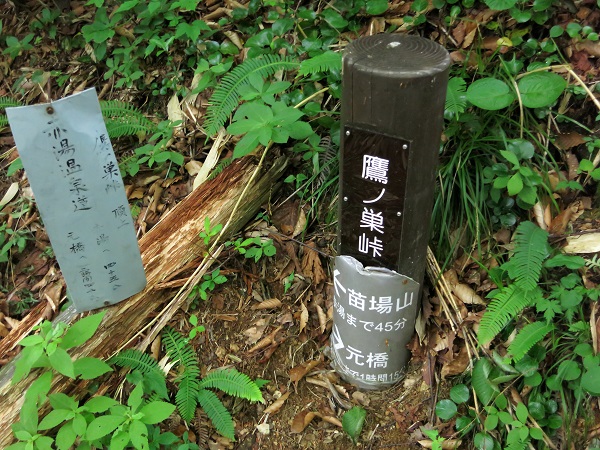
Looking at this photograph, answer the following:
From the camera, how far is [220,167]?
11.9 feet

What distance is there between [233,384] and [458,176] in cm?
186

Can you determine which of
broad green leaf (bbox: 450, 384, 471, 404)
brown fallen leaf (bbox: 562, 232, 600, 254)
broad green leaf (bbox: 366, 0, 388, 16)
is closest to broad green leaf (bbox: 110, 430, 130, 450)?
broad green leaf (bbox: 450, 384, 471, 404)

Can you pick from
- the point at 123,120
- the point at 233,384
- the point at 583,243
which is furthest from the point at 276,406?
the point at 123,120

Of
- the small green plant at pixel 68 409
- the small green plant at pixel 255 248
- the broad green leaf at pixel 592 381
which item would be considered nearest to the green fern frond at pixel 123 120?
the small green plant at pixel 255 248

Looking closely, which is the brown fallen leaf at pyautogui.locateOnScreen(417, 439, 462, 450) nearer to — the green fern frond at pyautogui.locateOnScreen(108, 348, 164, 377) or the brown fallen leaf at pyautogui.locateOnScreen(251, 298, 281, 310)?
the brown fallen leaf at pyautogui.locateOnScreen(251, 298, 281, 310)

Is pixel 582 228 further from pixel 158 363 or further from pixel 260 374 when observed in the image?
pixel 158 363

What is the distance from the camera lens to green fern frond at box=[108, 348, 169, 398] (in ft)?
9.89

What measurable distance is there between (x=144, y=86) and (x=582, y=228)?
3.70 m

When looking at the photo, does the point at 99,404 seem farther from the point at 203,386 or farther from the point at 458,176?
the point at 458,176

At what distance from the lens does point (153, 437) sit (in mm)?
2834

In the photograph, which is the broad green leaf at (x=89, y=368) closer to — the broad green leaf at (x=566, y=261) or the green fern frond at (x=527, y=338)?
the green fern frond at (x=527, y=338)

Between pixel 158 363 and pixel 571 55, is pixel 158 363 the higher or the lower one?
the lower one

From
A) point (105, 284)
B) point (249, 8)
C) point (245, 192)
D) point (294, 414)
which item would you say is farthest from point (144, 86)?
point (294, 414)

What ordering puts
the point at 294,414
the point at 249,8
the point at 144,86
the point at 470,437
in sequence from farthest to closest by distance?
the point at 144,86 → the point at 249,8 → the point at 294,414 → the point at 470,437
